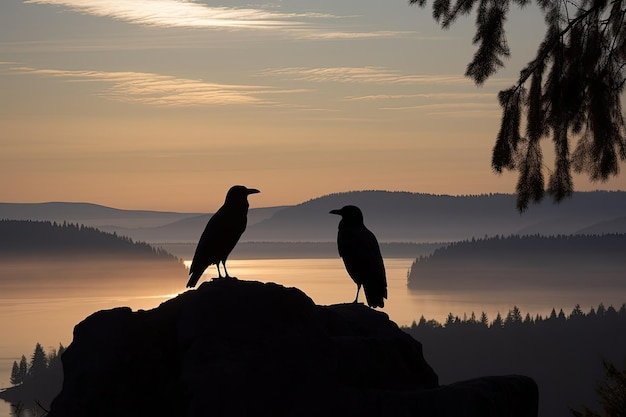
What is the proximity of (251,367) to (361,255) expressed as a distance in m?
5.36

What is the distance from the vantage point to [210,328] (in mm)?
8898

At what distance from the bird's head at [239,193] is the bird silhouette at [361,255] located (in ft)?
7.63

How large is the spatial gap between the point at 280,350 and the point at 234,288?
3.39 ft

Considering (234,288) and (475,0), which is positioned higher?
(475,0)

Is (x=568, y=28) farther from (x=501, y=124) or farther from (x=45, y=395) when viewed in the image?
(x=45, y=395)

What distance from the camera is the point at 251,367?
8.42 metres

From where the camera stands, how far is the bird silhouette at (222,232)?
11359mm

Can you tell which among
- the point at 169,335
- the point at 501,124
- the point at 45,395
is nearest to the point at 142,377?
the point at 169,335

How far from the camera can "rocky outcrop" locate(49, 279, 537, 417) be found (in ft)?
27.1

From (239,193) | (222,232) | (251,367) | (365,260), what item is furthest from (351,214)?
(251,367)

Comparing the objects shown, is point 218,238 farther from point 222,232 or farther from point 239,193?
point 239,193

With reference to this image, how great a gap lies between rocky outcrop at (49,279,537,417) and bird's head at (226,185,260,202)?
208 centimetres

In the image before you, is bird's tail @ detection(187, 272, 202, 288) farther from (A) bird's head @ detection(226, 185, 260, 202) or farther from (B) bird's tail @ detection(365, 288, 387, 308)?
(B) bird's tail @ detection(365, 288, 387, 308)

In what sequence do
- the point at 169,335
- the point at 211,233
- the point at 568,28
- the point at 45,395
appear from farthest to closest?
the point at 45,395 < the point at 568,28 < the point at 211,233 < the point at 169,335
